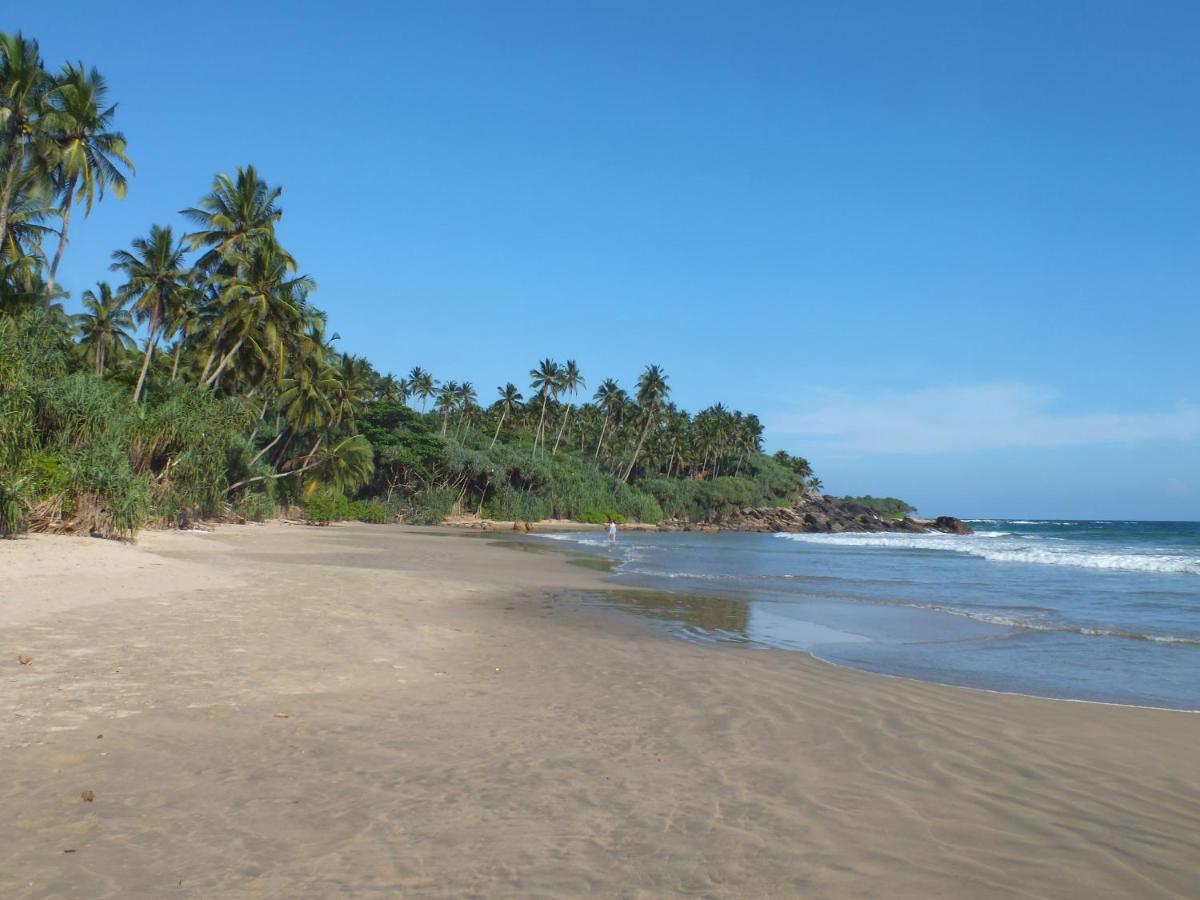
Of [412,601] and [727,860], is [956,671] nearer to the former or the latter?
[727,860]

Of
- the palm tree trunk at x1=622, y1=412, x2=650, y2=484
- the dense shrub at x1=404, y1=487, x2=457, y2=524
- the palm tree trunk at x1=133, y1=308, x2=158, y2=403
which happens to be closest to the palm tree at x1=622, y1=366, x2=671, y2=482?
the palm tree trunk at x1=622, y1=412, x2=650, y2=484

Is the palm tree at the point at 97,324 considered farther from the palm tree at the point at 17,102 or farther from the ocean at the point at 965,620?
the ocean at the point at 965,620

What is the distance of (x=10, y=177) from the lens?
26.2 meters

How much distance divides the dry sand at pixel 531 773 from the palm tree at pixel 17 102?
2344cm

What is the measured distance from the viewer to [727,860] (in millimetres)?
4184

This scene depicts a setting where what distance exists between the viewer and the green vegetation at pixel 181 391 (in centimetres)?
1928

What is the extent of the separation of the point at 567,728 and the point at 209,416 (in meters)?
26.1

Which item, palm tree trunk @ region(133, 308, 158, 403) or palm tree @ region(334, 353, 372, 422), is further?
palm tree @ region(334, 353, 372, 422)

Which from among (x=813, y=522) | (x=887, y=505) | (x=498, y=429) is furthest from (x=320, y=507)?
(x=887, y=505)

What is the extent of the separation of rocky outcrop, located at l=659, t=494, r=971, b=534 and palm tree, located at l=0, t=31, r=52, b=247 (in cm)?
6706

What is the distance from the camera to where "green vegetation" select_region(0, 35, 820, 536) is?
19281 mm

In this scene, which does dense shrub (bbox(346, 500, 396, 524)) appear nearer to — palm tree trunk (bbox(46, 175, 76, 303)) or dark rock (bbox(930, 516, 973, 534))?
palm tree trunk (bbox(46, 175, 76, 303))

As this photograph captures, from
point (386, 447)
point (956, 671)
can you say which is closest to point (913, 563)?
point (956, 671)

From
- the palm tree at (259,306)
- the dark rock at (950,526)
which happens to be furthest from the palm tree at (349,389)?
the dark rock at (950,526)
